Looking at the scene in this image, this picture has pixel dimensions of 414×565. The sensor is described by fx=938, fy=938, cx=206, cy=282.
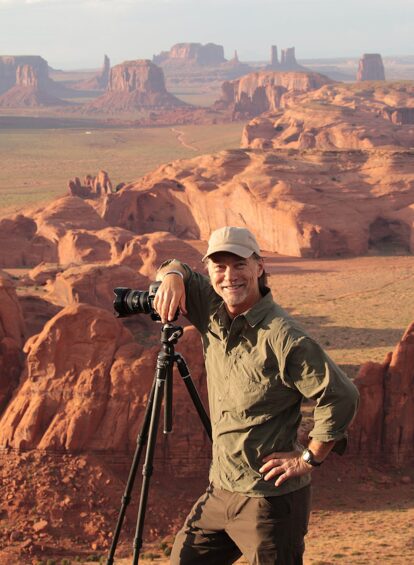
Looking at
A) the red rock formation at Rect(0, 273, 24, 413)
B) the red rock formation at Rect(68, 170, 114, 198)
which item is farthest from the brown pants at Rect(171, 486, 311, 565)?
the red rock formation at Rect(68, 170, 114, 198)

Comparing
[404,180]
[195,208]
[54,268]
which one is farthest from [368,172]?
[54,268]

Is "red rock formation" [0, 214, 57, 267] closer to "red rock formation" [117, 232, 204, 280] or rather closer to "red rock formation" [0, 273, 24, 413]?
"red rock formation" [117, 232, 204, 280]

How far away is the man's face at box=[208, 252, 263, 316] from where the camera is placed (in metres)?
5.94

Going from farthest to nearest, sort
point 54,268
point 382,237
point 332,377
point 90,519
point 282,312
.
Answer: point 382,237
point 54,268
point 90,519
point 282,312
point 332,377

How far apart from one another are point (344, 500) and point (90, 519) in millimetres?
4005

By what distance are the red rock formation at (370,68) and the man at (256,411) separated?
159 m

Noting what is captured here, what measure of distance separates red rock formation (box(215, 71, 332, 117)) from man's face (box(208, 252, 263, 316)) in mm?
103819

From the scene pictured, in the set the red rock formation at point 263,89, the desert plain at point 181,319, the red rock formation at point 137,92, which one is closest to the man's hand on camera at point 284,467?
the desert plain at point 181,319

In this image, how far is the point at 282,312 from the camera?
603cm

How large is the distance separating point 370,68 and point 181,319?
469 feet

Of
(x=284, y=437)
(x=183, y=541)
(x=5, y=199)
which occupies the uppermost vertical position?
(x=284, y=437)

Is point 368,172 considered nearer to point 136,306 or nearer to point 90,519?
point 90,519

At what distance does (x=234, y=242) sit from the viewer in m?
5.86

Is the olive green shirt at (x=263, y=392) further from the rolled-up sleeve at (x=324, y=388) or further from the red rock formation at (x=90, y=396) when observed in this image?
the red rock formation at (x=90, y=396)
